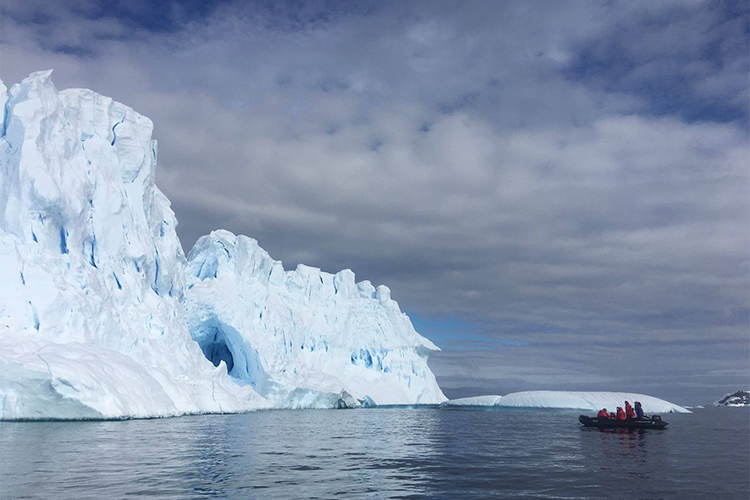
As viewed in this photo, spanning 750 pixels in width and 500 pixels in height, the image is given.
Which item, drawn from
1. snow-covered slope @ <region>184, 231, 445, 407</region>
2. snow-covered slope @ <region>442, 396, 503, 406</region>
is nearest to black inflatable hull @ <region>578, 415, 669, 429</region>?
snow-covered slope @ <region>184, 231, 445, 407</region>

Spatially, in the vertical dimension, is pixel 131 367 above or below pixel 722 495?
above

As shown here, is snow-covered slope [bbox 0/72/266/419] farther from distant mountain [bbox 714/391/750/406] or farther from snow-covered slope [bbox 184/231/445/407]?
distant mountain [bbox 714/391/750/406]

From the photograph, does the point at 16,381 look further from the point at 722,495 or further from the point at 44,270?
the point at 722,495

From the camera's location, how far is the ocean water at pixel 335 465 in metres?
12.6

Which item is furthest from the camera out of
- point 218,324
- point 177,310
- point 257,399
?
point 218,324

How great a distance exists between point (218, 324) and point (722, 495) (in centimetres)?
4441

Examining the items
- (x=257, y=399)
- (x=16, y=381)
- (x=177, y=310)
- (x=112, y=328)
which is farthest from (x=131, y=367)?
(x=257, y=399)

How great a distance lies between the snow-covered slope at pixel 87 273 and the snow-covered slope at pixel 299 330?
7012mm

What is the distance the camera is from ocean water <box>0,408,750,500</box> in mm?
12625

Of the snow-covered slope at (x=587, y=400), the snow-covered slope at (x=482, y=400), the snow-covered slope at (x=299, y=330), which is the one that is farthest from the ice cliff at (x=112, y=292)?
the snow-covered slope at (x=482, y=400)

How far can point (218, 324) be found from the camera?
171 feet

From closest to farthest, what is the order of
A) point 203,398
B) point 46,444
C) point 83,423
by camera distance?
point 46,444 < point 83,423 < point 203,398

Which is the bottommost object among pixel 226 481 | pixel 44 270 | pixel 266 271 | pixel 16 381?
pixel 226 481

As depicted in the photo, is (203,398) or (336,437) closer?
(336,437)
